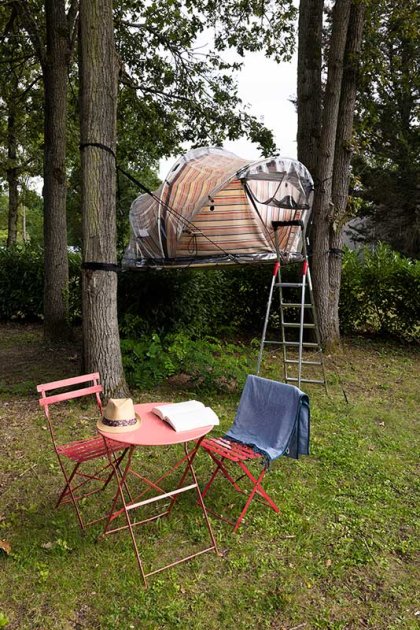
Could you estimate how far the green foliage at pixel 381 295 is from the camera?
9.84 meters

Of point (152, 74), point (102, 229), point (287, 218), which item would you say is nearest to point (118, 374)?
point (102, 229)

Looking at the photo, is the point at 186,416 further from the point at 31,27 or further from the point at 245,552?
the point at 31,27

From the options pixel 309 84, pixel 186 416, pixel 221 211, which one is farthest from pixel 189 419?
pixel 309 84

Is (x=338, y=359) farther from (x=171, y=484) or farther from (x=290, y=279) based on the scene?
(x=171, y=484)

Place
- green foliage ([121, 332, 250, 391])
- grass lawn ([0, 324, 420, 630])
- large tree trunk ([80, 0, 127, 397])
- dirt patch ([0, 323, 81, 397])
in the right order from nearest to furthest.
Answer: grass lawn ([0, 324, 420, 630]), large tree trunk ([80, 0, 127, 397]), green foliage ([121, 332, 250, 391]), dirt patch ([0, 323, 81, 397])

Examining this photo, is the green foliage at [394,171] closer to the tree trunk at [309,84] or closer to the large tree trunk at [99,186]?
the tree trunk at [309,84]

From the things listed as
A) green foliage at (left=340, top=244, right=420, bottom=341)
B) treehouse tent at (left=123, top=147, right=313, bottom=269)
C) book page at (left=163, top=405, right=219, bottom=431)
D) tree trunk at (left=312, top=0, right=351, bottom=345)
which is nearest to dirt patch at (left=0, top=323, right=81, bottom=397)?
treehouse tent at (left=123, top=147, right=313, bottom=269)

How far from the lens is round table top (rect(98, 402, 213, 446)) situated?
120 inches

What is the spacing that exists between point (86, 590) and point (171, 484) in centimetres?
133

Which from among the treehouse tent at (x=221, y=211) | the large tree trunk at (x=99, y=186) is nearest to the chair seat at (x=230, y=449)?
the large tree trunk at (x=99, y=186)

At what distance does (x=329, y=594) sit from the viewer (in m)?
2.90

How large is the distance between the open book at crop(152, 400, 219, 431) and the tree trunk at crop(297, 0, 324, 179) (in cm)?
716

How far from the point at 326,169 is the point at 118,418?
22.4ft

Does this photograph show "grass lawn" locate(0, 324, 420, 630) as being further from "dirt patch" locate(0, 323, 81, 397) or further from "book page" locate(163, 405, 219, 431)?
"dirt patch" locate(0, 323, 81, 397)
